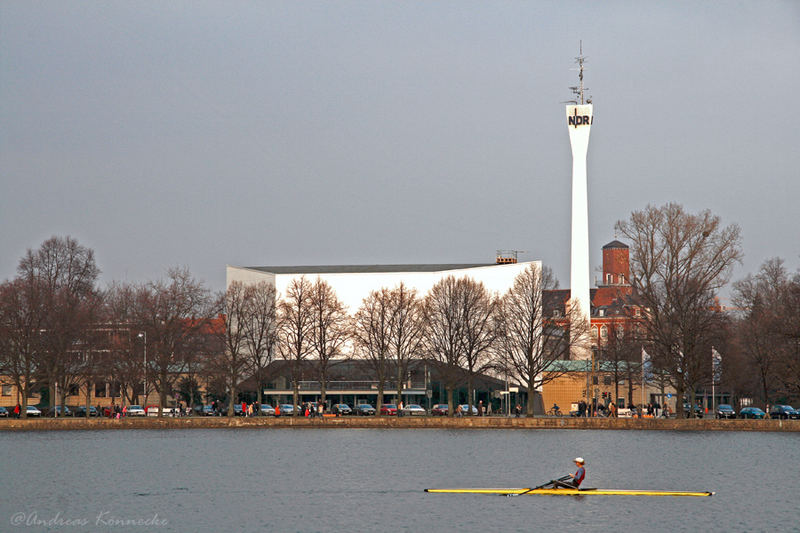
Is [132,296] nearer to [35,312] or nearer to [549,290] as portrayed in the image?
[35,312]

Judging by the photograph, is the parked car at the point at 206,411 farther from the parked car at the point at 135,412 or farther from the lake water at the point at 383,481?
the lake water at the point at 383,481

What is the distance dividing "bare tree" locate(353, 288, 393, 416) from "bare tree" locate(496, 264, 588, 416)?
384 inches

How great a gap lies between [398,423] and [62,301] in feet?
101

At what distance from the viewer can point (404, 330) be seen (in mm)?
98125

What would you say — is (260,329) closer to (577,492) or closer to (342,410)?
(342,410)

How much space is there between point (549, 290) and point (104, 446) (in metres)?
43.9

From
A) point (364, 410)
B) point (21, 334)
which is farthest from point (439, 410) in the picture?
point (21, 334)

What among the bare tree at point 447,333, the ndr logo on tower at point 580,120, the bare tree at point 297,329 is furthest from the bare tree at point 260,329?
the ndr logo on tower at point 580,120

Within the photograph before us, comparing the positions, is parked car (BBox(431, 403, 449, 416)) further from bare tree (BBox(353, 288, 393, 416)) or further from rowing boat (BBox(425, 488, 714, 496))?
rowing boat (BBox(425, 488, 714, 496))

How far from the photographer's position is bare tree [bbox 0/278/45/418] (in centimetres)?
8756

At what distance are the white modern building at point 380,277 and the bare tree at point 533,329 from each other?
18.8m

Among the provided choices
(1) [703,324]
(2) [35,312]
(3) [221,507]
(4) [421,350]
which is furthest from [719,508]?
(2) [35,312]

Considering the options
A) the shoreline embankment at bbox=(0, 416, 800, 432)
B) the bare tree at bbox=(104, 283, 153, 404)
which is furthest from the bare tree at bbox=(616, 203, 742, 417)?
the bare tree at bbox=(104, 283, 153, 404)

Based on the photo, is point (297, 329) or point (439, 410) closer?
point (297, 329)
